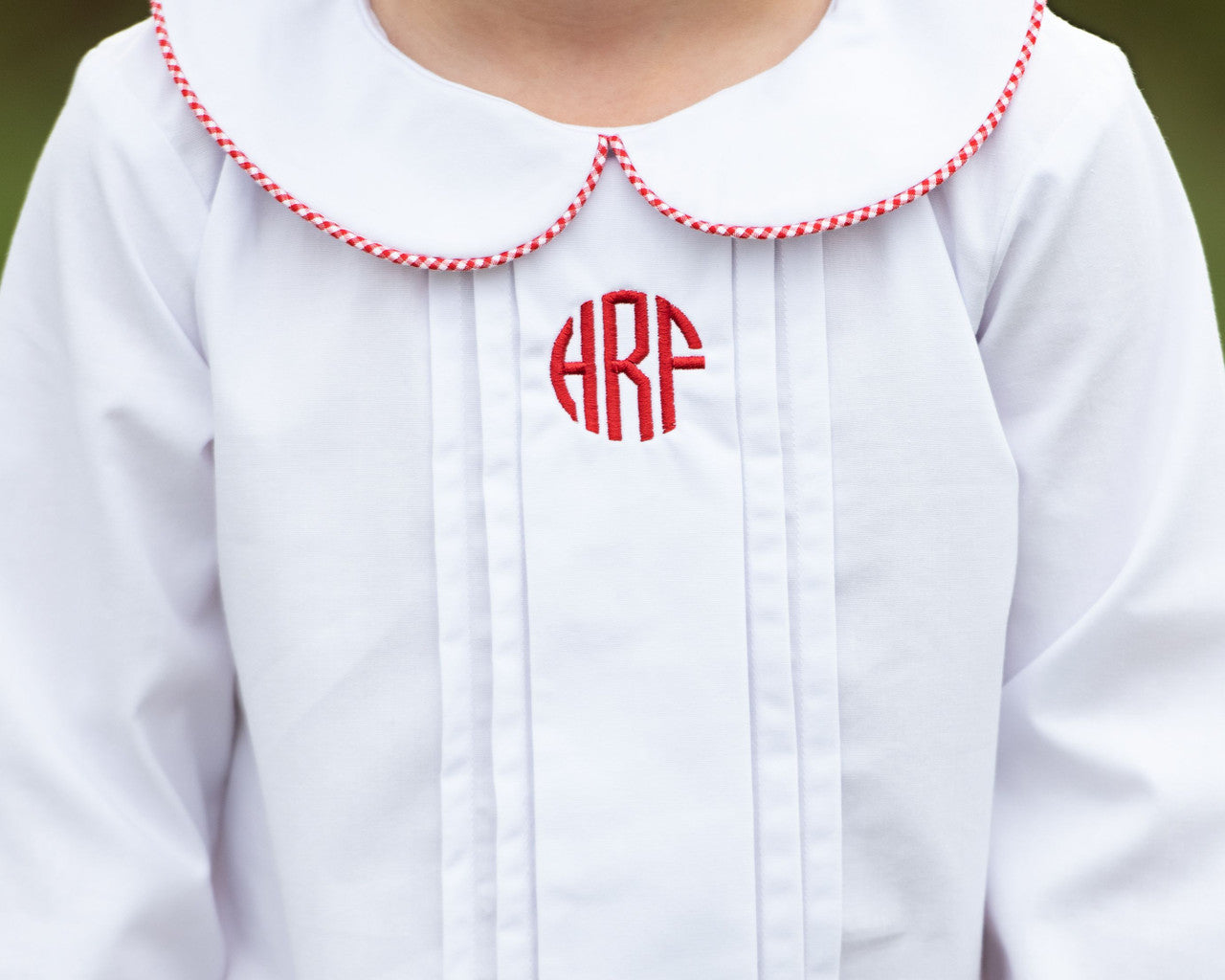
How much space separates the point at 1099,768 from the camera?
77cm

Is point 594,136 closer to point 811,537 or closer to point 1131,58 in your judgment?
point 811,537

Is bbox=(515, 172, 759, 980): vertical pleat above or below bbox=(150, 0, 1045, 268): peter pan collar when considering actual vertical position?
below

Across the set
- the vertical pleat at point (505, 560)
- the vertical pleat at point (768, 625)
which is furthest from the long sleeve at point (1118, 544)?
the vertical pleat at point (505, 560)

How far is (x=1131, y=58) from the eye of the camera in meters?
2.88

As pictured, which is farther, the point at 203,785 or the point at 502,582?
the point at 203,785

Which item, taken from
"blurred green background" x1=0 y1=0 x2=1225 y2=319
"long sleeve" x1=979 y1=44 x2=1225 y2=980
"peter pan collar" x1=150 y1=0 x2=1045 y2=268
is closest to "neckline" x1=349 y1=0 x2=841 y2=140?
"peter pan collar" x1=150 y1=0 x2=1045 y2=268

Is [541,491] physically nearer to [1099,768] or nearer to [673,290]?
[673,290]

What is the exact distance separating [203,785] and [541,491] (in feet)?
0.80

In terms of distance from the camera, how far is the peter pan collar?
2.33ft

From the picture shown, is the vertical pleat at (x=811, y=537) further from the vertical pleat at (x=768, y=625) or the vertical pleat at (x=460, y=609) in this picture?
the vertical pleat at (x=460, y=609)

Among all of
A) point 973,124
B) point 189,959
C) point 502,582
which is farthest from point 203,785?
point 973,124

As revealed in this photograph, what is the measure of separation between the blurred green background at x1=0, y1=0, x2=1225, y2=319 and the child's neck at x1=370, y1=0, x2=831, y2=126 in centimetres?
217

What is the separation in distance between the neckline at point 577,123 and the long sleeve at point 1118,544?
0.11m

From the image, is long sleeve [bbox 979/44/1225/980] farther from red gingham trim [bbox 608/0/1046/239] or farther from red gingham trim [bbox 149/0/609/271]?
red gingham trim [bbox 149/0/609/271]
